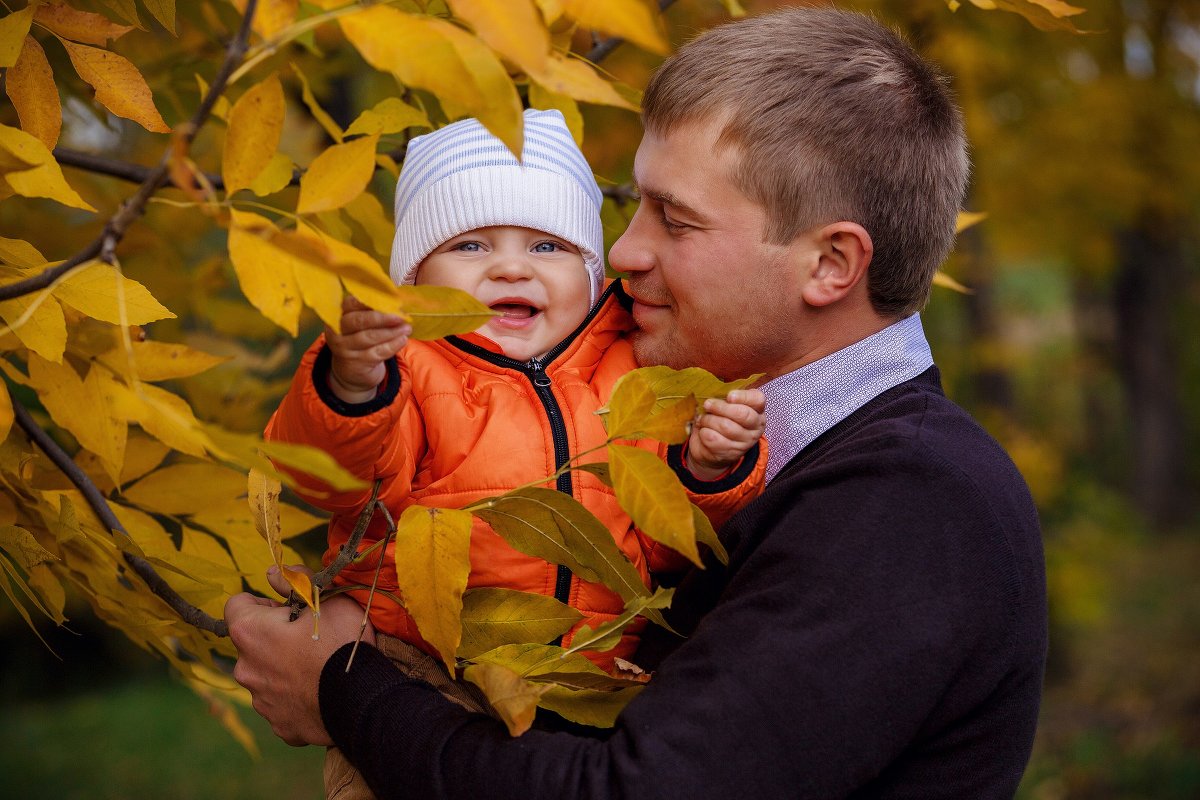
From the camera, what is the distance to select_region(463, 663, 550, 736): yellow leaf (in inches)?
54.2

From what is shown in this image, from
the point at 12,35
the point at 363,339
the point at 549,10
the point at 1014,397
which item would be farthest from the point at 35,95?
the point at 1014,397

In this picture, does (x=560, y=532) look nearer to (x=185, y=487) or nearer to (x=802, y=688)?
(x=802, y=688)

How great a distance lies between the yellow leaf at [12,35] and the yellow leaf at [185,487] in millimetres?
697

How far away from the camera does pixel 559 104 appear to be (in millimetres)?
2021

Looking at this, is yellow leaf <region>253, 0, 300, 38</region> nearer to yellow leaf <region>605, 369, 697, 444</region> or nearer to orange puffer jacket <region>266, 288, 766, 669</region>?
yellow leaf <region>605, 369, 697, 444</region>

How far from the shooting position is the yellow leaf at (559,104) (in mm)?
1992

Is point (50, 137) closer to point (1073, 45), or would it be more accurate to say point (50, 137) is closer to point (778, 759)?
point (778, 759)

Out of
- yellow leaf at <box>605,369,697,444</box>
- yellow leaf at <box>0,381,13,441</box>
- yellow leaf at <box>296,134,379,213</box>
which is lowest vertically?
yellow leaf at <box>605,369,697,444</box>

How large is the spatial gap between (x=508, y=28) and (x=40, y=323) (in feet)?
2.42

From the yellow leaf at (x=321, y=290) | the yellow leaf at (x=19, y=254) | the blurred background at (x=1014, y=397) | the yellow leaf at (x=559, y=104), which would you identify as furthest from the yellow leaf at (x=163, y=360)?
the blurred background at (x=1014, y=397)

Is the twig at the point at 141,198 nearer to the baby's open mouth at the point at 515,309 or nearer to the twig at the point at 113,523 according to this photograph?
the twig at the point at 113,523

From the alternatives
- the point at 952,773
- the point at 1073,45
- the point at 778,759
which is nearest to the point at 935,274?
the point at 952,773

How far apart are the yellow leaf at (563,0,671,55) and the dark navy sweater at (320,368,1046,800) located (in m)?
0.74

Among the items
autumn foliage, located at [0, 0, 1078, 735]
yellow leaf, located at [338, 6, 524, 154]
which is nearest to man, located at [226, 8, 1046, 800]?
Result: autumn foliage, located at [0, 0, 1078, 735]
